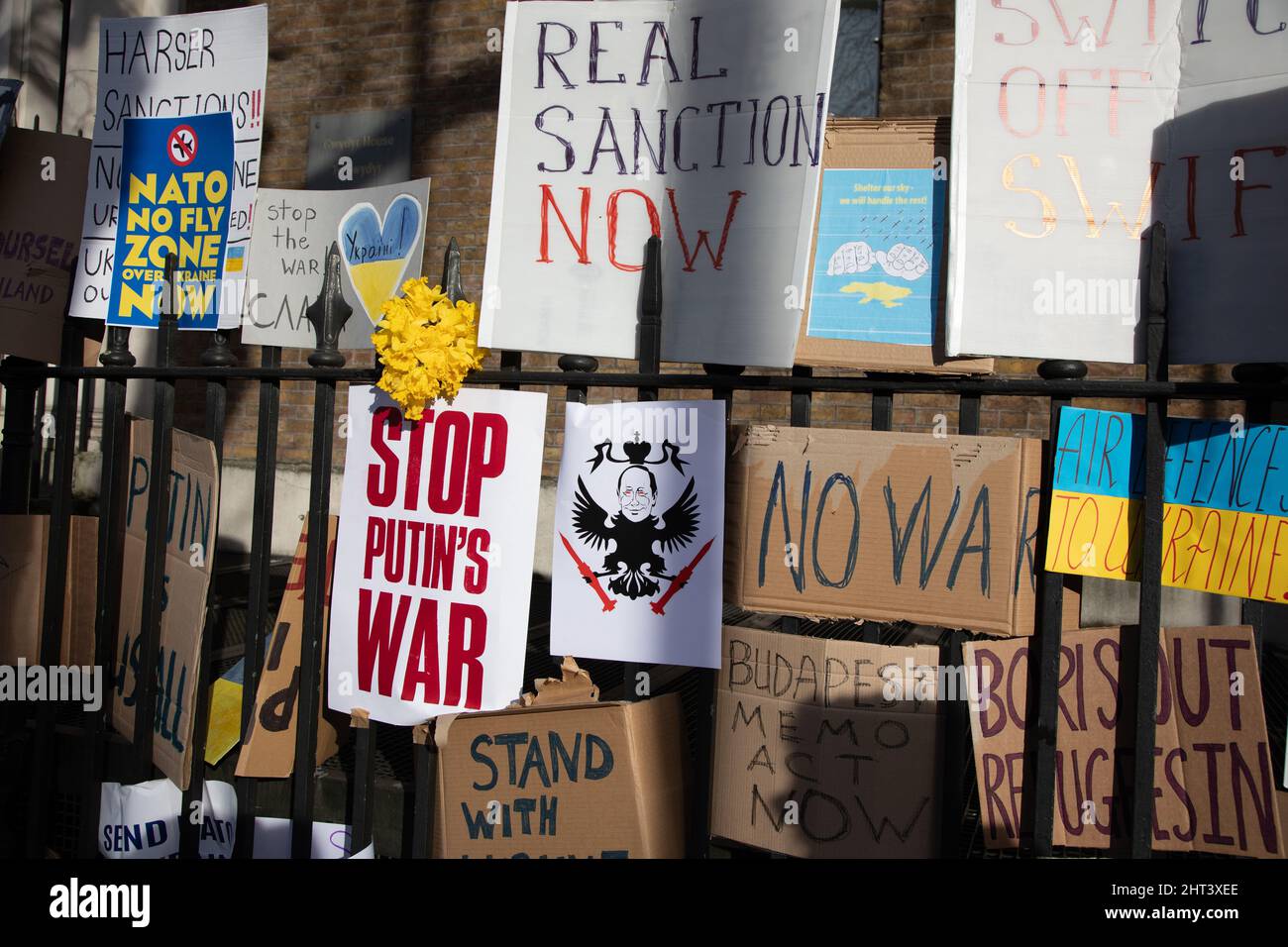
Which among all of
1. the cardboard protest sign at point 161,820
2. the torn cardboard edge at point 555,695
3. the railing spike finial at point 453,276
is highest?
the railing spike finial at point 453,276

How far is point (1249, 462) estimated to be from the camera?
1.75 meters

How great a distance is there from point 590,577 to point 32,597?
1.80 metres

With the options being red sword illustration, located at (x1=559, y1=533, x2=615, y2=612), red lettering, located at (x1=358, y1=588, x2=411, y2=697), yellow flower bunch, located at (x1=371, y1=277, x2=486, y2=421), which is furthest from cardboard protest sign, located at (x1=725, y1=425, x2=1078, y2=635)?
red lettering, located at (x1=358, y1=588, x2=411, y2=697)

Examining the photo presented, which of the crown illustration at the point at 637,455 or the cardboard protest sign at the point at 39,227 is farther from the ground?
the cardboard protest sign at the point at 39,227

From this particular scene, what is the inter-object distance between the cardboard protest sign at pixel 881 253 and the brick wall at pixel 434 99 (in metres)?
3.63

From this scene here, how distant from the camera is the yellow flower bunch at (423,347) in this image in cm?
209

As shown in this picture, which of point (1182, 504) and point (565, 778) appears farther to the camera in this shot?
point (565, 778)

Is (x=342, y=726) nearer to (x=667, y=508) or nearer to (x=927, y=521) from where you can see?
(x=667, y=508)

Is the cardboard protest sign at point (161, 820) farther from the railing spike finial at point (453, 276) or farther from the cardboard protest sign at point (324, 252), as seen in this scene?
the railing spike finial at point (453, 276)

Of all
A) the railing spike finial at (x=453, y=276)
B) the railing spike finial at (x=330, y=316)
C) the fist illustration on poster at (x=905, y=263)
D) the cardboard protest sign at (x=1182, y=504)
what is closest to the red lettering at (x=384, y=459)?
the railing spike finial at (x=330, y=316)

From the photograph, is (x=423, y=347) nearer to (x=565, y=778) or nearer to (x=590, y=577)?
(x=590, y=577)

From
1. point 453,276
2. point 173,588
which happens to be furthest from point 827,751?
point 173,588

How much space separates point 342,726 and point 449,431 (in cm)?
88

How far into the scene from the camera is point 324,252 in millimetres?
3090
